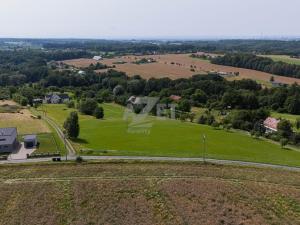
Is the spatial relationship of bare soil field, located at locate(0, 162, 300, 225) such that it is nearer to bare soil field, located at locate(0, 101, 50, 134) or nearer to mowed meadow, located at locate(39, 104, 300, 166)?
mowed meadow, located at locate(39, 104, 300, 166)

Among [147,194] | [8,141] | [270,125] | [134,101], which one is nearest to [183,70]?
[134,101]

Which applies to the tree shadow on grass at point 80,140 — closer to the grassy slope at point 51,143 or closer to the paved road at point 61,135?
the paved road at point 61,135

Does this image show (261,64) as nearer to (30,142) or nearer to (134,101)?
(134,101)

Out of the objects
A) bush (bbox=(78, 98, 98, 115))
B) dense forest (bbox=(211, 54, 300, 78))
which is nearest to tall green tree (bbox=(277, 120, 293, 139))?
bush (bbox=(78, 98, 98, 115))

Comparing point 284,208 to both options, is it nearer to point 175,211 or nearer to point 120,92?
point 175,211

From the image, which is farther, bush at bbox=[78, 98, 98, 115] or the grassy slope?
bush at bbox=[78, 98, 98, 115]

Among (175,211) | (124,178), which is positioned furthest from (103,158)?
(175,211)
